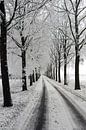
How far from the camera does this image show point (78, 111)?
1013cm

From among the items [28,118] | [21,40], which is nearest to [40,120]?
[28,118]

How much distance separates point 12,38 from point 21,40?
1.78 m

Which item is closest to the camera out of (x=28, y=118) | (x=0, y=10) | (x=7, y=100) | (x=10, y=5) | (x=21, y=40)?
(x=28, y=118)

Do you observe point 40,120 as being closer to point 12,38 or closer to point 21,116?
point 21,116

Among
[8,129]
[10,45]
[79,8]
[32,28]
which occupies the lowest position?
[8,129]

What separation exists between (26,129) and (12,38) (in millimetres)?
13994

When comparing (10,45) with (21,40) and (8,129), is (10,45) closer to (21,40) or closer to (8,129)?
(21,40)

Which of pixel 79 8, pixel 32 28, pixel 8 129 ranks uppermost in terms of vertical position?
pixel 79 8

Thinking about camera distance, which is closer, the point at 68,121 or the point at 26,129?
the point at 26,129

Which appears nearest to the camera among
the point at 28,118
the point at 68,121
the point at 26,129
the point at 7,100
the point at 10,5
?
the point at 26,129

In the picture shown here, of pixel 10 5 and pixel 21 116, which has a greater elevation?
pixel 10 5

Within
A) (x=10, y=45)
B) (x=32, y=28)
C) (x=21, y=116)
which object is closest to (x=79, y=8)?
(x=32, y=28)

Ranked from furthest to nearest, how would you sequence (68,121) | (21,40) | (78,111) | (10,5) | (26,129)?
(21,40)
(10,5)
(78,111)
(68,121)
(26,129)

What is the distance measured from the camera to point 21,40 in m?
21.6
